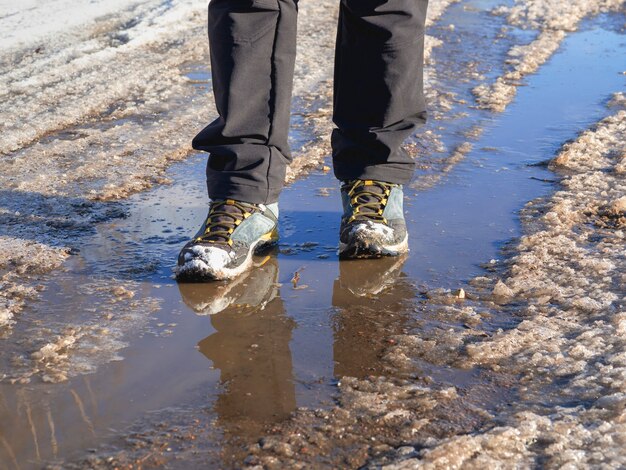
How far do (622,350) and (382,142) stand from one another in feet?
3.02

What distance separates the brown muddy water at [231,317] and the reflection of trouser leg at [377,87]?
0.76 ft

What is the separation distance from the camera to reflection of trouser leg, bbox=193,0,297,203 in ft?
8.09

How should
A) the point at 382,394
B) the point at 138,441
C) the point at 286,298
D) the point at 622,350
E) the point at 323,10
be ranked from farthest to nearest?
the point at 323,10 < the point at 286,298 < the point at 622,350 < the point at 382,394 < the point at 138,441

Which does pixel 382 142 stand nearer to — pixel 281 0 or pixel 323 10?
pixel 281 0

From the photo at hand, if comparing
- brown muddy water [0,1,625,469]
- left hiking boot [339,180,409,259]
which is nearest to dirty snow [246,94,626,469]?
brown muddy water [0,1,625,469]

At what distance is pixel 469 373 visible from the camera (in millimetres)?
1952

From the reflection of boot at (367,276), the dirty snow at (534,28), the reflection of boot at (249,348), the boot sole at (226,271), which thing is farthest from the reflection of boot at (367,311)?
the dirty snow at (534,28)

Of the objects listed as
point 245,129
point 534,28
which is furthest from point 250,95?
point 534,28

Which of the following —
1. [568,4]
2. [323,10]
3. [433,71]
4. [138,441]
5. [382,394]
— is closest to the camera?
[138,441]

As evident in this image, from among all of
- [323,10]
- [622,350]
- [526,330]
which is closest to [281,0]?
[526,330]

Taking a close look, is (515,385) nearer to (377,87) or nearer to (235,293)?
(235,293)

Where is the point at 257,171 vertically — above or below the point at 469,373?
above

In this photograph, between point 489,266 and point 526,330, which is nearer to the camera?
point 526,330

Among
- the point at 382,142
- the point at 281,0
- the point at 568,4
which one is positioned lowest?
the point at 568,4
